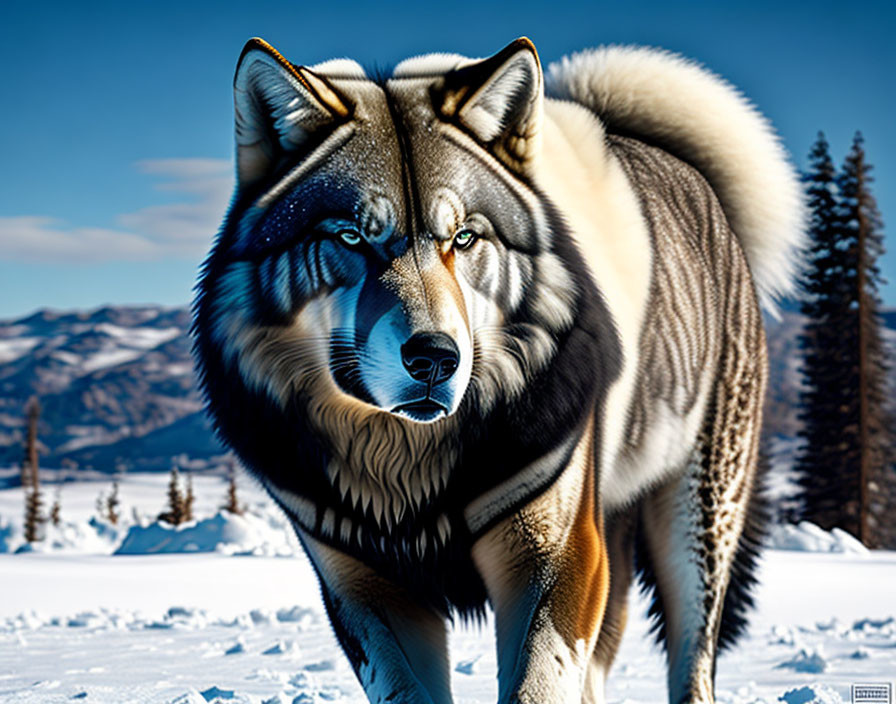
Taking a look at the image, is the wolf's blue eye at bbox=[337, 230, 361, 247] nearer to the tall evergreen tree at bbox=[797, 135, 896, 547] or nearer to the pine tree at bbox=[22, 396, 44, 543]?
the tall evergreen tree at bbox=[797, 135, 896, 547]

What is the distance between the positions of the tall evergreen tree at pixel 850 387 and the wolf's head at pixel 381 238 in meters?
17.0

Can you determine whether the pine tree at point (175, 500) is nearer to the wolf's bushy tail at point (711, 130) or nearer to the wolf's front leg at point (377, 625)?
the wolf's bushy tail at point (711, 130)

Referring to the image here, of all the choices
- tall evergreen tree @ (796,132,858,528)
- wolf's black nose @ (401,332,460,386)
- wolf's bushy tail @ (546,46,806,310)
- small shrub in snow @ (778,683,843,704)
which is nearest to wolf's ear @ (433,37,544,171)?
wolf's black nose @ (401,332,460,386)

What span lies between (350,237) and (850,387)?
18.3 meters

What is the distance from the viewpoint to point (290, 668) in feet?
18.0

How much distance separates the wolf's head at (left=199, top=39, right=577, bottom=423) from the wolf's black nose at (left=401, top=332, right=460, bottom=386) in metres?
0.04

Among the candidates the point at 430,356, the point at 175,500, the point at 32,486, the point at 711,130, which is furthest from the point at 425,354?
the point at 32,486

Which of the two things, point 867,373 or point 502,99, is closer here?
point 502,99

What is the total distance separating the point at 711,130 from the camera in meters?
4.67

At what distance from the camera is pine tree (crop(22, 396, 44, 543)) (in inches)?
1345

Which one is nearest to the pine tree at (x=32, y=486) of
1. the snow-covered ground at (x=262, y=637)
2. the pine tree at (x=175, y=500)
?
the pine tree at (x=175, y=500)

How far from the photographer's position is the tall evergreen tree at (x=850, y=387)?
18391 mm

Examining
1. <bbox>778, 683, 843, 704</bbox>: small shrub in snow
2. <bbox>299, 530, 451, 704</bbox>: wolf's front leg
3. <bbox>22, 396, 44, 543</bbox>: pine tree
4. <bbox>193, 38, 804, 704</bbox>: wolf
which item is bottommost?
<bbox>22, 396, 44, 543</bbox>: pine tree

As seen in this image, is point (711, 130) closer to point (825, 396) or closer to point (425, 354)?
point (425, 354)
